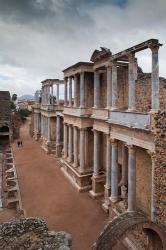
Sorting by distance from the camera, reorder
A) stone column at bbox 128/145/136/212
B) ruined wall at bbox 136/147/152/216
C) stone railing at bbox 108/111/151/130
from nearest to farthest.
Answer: stone railing at bbox 108/111/151/130 → stone column at bbox 128/145/136/212 → ruined wall at bbox 136/147/152/216

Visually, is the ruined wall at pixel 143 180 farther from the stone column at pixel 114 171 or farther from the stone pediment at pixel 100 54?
the stone pediment at pixel 100 54

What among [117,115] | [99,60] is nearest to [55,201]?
[117,115]

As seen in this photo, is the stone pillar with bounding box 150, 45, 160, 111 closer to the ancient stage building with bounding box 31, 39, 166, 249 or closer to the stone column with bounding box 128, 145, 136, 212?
the ancient stage building with bounding box 31, 39, 166, 249

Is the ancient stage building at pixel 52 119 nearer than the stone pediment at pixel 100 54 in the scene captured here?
No

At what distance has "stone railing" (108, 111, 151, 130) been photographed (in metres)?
10.6

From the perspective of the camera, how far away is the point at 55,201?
1717 cm

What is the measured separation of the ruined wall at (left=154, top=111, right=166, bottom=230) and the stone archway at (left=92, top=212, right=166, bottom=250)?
0.65 metres

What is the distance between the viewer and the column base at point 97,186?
18.0 metres

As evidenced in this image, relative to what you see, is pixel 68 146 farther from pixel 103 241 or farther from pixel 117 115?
pixel 103 241

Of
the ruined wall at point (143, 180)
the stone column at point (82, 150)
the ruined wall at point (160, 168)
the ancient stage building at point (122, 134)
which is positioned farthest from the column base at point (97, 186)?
the ruined wall at point (160, 168)

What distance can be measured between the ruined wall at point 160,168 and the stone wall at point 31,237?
490cm

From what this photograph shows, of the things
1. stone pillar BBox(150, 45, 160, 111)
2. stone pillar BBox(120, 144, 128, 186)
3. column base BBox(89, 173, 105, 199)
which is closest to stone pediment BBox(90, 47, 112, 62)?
stone pillar BBox(150, 45, 160, 111)

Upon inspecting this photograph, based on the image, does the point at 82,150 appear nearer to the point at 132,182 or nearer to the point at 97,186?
the point at 97,186

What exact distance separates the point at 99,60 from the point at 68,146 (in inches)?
425
